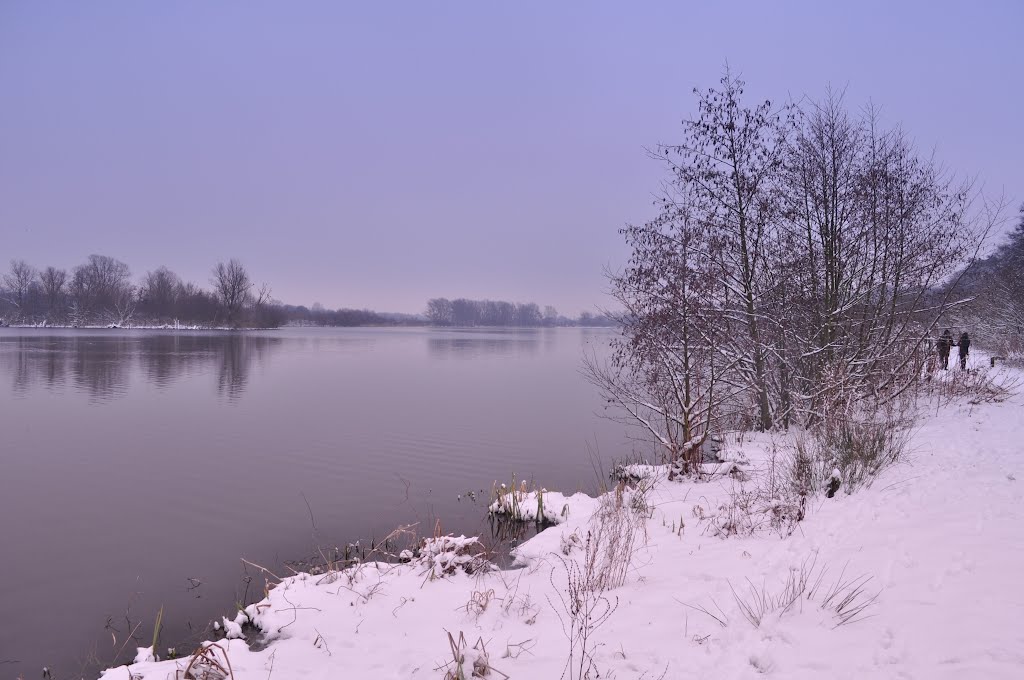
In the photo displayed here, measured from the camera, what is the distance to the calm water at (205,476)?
6676 mm

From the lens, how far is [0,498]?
1019 cm

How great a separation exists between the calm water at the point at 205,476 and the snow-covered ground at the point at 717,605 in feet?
5.66

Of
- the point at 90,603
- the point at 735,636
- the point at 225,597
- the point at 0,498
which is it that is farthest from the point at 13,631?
the point at 735,636

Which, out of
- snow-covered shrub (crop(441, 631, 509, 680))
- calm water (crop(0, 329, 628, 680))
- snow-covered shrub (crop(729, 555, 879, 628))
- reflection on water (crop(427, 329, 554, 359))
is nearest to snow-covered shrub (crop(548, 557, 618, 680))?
snow-covered shrub (crop(441, 631, 509, 680))

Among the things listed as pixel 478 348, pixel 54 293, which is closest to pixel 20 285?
pixel 54 293

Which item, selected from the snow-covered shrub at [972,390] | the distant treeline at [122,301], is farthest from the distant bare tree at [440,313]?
the snow-covered shrub at [972,390]

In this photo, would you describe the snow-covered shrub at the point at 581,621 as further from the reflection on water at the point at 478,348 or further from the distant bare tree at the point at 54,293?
the distant bare tree at the point at 54,293

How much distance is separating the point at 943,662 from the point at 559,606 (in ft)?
10.2

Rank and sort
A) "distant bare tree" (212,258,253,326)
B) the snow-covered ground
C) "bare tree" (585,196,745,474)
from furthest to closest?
1. "distant bare tree" (212,258,253,326)
2. "bare tree" (585,196,745,474)
3. the snow-covered ground

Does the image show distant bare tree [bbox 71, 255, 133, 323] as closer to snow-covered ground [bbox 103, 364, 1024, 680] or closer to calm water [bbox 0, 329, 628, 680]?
calm water [bbox 0, 329, 628, 680]

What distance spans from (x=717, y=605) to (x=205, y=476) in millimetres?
11068

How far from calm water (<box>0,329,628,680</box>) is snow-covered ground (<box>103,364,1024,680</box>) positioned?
5.66 ft

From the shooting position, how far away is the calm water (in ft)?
21.9

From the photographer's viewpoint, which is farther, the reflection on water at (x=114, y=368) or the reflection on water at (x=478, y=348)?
the reflection on water at (x=478, y=348)
